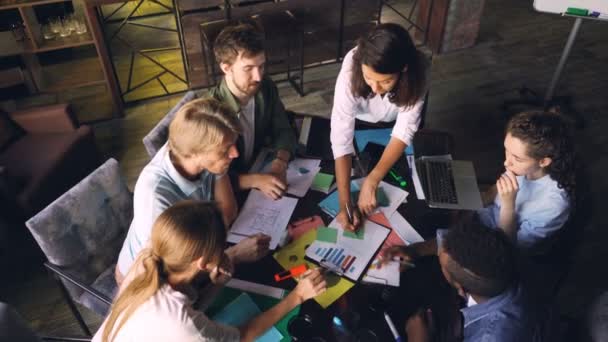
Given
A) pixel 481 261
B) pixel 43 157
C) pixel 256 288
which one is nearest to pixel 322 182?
pixel 256 288

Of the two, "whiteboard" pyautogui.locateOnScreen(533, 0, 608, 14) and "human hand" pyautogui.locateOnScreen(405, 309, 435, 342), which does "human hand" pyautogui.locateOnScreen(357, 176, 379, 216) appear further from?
"whiteboard" pyautogui.locateOnScreen(533, 0, 608, 14)

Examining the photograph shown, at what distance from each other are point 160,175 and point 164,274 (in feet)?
1.53

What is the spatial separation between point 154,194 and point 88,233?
493 millimetres

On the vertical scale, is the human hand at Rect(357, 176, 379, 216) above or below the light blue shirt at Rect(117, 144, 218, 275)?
below

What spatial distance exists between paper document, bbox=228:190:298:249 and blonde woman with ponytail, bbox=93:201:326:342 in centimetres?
41

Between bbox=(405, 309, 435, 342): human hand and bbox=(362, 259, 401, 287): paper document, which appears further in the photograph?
bbox=(362, 259, 401, 287): paper document

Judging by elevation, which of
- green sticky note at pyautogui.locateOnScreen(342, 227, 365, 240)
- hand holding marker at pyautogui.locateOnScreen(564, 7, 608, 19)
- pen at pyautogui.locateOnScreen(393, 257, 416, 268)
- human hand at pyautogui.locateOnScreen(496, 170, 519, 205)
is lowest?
pen at pyautogui.locateOnScreen(393, 257, 416, 268)

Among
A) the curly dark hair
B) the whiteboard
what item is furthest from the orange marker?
the whiteboard

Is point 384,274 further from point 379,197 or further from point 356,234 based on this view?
point 379,197

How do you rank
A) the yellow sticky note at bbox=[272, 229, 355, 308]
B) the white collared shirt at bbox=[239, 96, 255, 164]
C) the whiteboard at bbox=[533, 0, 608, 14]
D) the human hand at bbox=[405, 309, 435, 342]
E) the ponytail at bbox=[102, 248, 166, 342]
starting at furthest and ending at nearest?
the whiteboard at bbox=[533, 0, 608, 14] → the white collared shirt at bbox=[239, 96, 255, 164] → the yellow sticky note at bbox=[272, 229, 355, 308] → the human hand at bbox=[405, 309, 435, 342] → the ponytail at bbox=[102, 248, 166, 342]

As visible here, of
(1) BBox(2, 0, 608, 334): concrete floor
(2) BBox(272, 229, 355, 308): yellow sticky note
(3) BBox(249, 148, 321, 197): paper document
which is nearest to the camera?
(2) BBox(272, 229, 355, 308): yellow sticky note

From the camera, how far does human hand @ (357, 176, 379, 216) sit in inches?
75.9

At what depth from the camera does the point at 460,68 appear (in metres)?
4.48

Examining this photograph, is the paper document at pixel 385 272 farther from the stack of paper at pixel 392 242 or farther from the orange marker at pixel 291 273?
the orange marker at pixel 291 273
